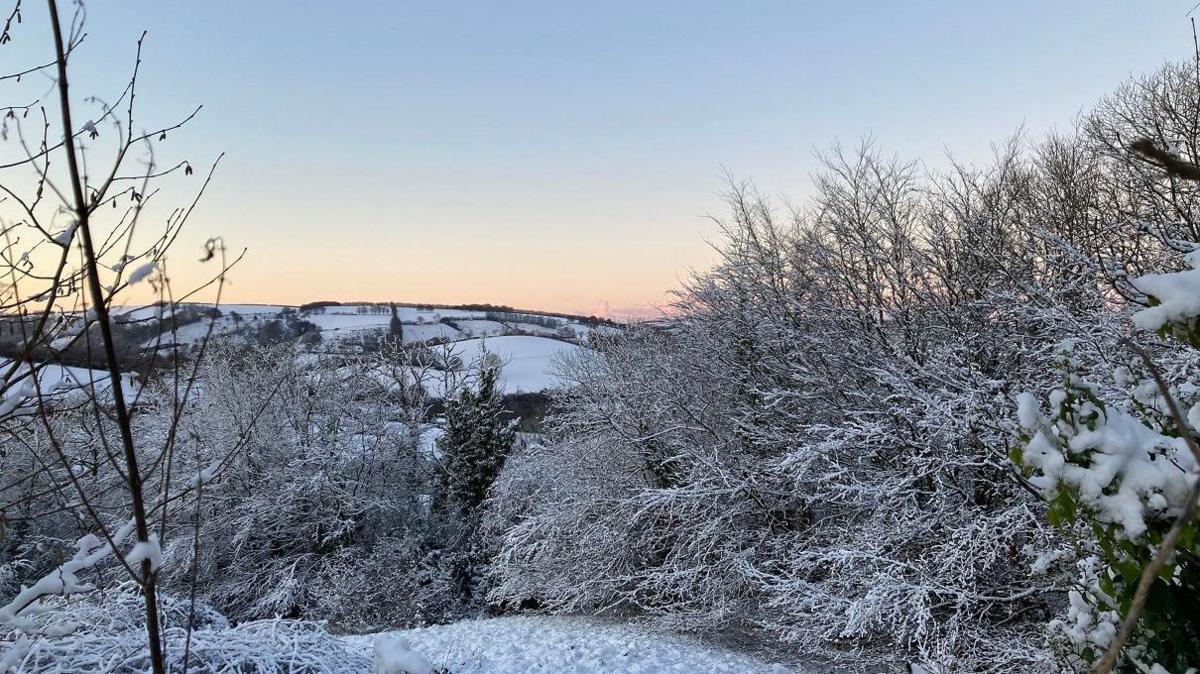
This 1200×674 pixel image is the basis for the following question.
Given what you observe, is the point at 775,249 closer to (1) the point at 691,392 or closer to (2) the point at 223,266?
(1) the point at 691,392

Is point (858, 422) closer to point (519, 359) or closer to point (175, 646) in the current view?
point (175, 646)

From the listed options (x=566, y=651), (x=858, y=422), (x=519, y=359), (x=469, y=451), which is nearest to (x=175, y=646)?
(x=566, y=651)

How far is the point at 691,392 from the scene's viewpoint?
11.9 meters

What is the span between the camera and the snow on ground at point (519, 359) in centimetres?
1884

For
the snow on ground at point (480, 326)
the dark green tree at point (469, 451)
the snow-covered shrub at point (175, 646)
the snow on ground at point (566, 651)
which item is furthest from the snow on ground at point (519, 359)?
the snow-covered shrub at point (175, 646)

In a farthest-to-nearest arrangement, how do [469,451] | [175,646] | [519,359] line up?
[519,359] → [469,451] → [175,646]

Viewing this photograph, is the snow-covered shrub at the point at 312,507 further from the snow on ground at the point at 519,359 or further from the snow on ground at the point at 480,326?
the snow on ground at the point at 480,326

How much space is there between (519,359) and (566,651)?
2095 centimetres

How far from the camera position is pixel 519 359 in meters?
28.5

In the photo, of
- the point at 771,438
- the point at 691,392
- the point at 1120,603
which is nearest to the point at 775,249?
the point at 691,392

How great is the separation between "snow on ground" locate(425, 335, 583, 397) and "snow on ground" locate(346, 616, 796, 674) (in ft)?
24.3

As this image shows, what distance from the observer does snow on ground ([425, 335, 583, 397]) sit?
18.8 m

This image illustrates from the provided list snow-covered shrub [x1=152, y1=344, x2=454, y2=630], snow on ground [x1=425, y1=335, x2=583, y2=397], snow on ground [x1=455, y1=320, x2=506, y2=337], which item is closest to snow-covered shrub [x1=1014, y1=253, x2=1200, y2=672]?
snow-covered shrub [x1=152, y1=344, x2=454, y2=630]

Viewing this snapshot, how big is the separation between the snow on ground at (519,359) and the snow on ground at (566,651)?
740cm
